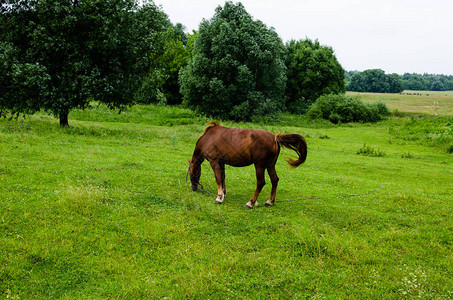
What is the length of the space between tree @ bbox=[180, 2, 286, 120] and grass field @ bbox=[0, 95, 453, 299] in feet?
90.3

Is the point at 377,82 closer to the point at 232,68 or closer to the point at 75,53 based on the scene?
the point at 232,68

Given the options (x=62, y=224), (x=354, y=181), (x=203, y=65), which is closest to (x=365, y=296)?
(x=62, y=224)

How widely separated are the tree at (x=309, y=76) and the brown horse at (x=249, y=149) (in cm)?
5375

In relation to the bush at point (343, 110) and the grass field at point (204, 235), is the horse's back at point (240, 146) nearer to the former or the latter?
the grass field at point (204, 235)

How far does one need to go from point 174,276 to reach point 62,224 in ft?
12.5

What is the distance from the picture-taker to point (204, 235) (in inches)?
370

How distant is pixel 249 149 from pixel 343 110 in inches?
1807

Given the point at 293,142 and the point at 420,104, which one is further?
the point at 420,104

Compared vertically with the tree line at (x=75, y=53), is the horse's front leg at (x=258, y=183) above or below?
below

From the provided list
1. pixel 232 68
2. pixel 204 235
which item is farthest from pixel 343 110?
pixel 204 235

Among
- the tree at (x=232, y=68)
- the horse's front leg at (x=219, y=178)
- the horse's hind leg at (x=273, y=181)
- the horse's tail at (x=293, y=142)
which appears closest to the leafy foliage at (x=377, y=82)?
the tree at (x=232, y=68)

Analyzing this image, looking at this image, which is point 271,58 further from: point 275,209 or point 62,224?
point 62,224

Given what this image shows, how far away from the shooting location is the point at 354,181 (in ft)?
53.0

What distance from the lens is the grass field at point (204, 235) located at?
7.23 metres
